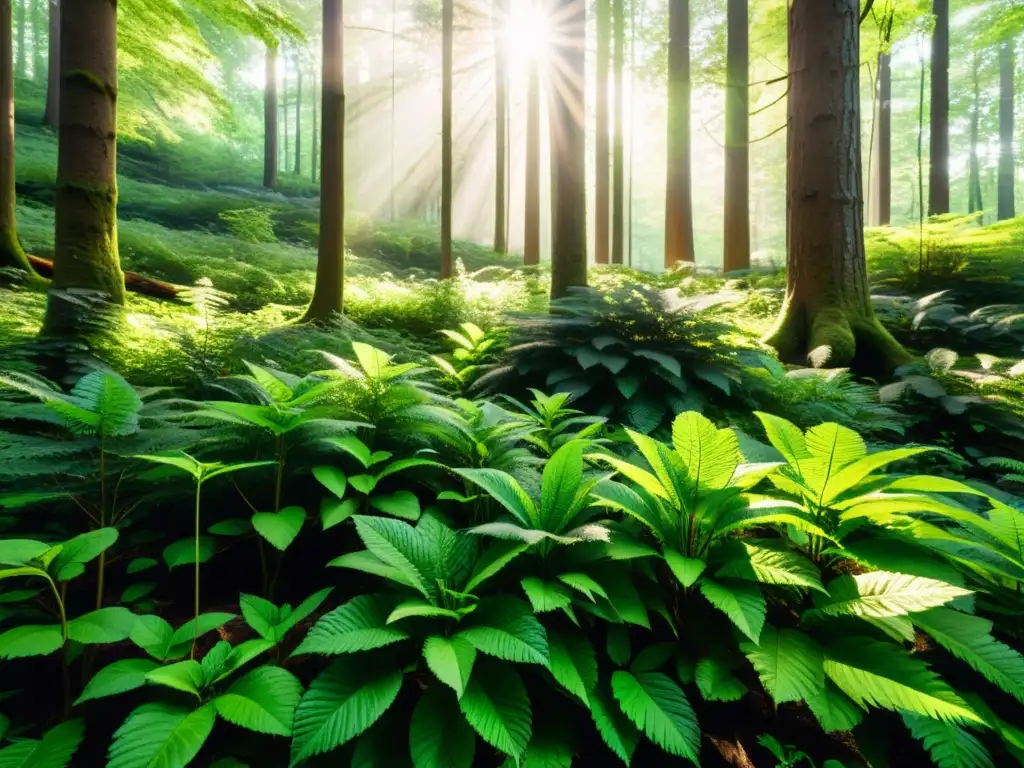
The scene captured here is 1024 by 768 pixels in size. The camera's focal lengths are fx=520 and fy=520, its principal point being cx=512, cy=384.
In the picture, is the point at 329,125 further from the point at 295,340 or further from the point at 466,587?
the point at 466,587

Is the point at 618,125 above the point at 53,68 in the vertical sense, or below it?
below

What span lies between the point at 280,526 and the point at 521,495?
0.74m

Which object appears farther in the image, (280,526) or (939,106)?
(939,106)

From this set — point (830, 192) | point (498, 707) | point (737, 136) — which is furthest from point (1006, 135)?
point (498, 707)

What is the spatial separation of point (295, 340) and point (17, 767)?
12.3 feet

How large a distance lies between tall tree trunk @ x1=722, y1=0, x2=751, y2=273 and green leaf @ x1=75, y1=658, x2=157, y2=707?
11008 mm

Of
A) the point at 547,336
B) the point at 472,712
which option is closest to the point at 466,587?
the point at 472,712

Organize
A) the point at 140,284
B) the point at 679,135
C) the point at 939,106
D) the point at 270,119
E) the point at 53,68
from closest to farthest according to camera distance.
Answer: the point at 140,284, the point at 679,135, the point at 939,106, the point at 53,68, the point at 270,119

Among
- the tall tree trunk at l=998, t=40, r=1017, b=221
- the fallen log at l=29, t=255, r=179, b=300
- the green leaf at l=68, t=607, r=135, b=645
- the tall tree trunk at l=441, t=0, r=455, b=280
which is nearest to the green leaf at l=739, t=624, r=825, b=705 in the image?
the green leaf at l=68, t=607, r=135, b=645

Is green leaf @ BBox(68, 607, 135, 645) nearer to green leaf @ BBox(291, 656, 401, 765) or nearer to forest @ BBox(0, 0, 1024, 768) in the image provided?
forest @ BBox(0, 0, 1024, 768)

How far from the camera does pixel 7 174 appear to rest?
7.12 metres

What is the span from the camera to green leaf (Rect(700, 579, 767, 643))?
1230mm

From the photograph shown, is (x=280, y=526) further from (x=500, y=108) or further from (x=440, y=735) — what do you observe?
(x=500, y=108)

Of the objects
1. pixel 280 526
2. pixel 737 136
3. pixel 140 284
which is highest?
pixel 737 136
